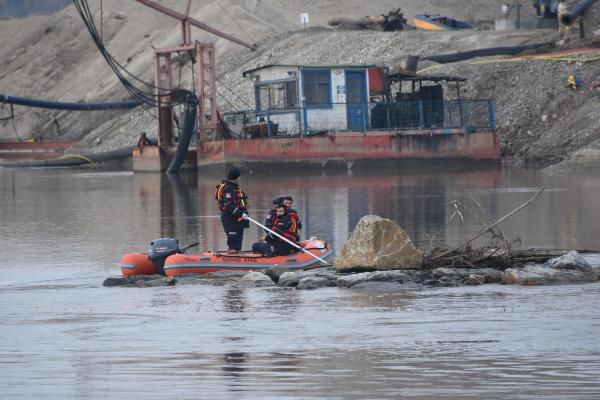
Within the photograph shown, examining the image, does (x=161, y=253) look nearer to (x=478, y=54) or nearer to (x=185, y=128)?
(x=185, y=128)

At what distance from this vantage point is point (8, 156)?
240ft

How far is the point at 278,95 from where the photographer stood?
51.0 meters

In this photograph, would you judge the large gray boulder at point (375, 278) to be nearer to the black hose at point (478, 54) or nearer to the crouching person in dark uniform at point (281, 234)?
the crouching person in dark uniform at point (281, 234)

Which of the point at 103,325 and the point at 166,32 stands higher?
the point at 166,32

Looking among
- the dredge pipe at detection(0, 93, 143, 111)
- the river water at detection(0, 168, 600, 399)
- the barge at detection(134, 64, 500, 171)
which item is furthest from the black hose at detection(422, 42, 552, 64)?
the river water at detection(0, 168, 600, 399)

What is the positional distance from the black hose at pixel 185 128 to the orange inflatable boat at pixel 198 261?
32.3 metres

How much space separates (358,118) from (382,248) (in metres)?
33.8

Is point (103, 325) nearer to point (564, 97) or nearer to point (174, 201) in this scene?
point (174, 201)

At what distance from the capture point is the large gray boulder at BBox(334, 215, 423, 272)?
1703 centimetres

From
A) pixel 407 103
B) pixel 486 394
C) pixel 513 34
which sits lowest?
pixel 486 394

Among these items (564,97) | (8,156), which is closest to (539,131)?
(564,97)

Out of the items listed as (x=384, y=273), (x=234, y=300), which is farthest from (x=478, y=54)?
(x=234, y=300)

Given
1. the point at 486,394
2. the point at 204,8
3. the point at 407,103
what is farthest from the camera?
the point at 204,8

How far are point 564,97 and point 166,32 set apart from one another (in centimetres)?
4071
